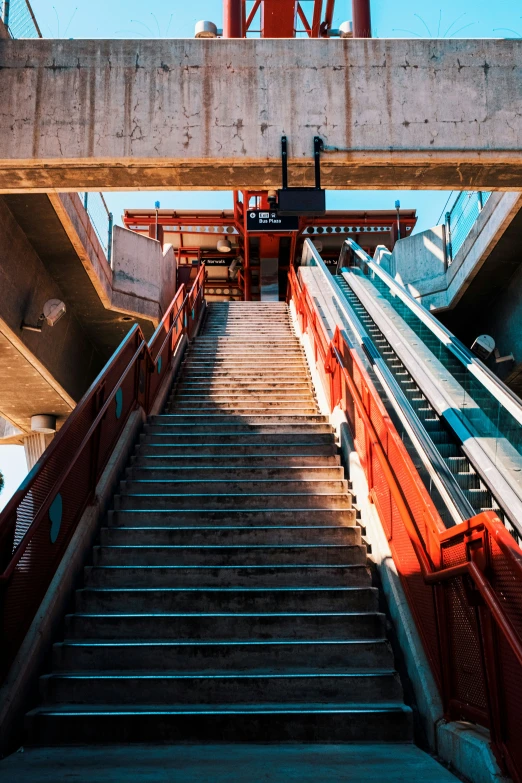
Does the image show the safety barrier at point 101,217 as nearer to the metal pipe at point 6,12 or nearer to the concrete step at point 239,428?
the metal pipe at point 6,12

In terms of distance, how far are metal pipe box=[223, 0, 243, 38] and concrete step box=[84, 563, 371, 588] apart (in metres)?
9.54

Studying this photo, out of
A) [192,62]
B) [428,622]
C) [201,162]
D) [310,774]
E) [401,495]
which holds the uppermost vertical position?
[192,62]

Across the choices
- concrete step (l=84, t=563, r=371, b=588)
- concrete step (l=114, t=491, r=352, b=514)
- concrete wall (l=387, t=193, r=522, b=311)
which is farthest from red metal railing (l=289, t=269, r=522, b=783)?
concrete wall (l=387, t=193, r=522, b=311)

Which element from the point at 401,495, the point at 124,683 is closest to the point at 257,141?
the point at 401,495

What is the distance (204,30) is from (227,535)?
466 centimetres

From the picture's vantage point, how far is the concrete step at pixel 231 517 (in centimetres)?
Result: 553

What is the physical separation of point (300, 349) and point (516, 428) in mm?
6066

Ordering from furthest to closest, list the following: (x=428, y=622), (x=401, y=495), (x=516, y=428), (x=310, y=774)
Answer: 1. (x=516, y=428)
2. (x=401, y=495)
3. (x=428, y=622)
4. (x=310, y=774)

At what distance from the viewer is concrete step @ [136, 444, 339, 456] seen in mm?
6766

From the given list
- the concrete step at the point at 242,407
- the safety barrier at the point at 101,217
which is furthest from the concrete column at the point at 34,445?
the concrete step at the point at 242,407

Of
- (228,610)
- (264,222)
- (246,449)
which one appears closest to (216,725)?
(228,610)

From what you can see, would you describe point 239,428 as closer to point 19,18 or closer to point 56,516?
point 56,516

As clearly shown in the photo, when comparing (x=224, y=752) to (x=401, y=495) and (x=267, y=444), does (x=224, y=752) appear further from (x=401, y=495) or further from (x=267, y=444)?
(x=267, y=444)

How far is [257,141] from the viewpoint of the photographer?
17.2 feet
